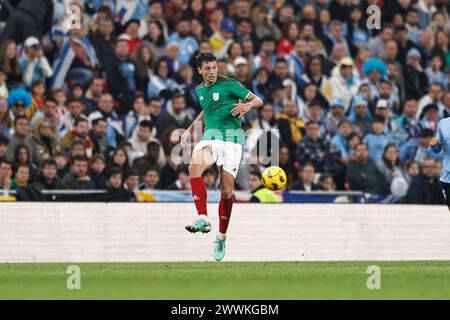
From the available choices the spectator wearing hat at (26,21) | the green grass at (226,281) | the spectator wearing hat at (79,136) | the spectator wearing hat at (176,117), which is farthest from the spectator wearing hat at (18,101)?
the green grass at (226,281)

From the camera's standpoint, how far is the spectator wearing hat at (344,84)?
25.9 metres

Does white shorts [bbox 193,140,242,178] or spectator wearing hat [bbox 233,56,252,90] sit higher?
spectator wearing hat [bbox 233,56,252,90]

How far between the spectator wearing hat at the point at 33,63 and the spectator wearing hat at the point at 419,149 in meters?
7.31

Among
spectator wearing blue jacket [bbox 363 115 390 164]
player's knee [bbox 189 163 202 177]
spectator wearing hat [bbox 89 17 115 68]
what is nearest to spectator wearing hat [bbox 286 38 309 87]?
spectator wearing blue jacket [bbox 363 115 390 164]

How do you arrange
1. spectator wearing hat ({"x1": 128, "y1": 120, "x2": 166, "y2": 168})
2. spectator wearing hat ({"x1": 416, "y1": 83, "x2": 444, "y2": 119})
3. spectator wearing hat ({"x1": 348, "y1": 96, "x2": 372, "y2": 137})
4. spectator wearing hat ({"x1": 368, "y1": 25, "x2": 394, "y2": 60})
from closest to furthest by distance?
1. spectator wearing hat ({"x1": 128, "y1": 120, "x2": 166, "y2": 168})
2. spectator wearing hat ({"x1": 348, "y1": 96, "x2": 372, "y2": 137})
3. spectator wearing hat ({"x1": 416, "y1": 83, "x2": 444, "y2": 119})
4. spectator wearing hat ({"x1": 368, "y1": 25, "x2": 394, "y2": 60})

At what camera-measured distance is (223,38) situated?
25766 mm

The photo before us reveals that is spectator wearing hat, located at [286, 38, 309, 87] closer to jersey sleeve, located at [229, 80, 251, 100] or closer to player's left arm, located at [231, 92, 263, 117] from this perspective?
jersey sleeve, located at [229, 80, 251, 100]

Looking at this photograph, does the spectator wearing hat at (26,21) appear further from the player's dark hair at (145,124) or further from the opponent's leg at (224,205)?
the opponent's leg at (224,205)

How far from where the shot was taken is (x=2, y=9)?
80.1ft

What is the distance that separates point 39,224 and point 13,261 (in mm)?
682

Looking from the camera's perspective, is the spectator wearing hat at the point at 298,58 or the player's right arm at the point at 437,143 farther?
the spectator wearing hat at the point at 298,58

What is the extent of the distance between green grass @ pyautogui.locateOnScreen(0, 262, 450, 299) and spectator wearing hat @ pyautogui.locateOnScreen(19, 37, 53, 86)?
21.0 feet

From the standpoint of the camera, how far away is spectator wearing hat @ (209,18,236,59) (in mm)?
25516

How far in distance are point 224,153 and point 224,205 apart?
0.73 m
